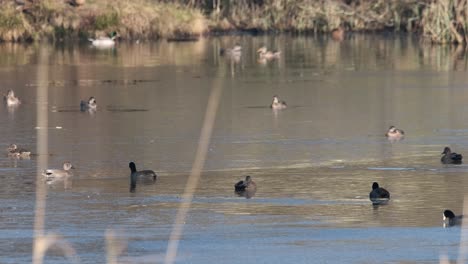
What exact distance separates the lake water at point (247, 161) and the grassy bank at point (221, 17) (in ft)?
33.5

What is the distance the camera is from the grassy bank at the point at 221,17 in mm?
43812

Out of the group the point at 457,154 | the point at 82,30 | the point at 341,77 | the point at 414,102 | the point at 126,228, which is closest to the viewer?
the point at 126,228

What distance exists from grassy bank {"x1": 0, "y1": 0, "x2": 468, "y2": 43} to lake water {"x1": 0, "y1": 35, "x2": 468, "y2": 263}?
402 inches

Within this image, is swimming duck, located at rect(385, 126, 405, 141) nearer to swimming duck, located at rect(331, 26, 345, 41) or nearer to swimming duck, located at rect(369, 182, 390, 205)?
swimming duck, located at rect(369, 182, 390, 205)

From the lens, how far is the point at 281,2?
52.7 metres

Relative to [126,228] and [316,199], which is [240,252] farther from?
[316,199]

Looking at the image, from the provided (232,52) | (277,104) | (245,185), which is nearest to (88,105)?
Answer: (277,104)

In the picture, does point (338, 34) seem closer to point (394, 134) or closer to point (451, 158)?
point (394, 134)

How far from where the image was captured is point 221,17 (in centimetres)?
5375

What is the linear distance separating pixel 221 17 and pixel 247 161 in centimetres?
3745

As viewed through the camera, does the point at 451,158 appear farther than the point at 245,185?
Yes

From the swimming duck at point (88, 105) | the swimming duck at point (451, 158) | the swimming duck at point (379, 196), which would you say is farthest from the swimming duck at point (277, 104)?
the swimming duck at point (379, 196)

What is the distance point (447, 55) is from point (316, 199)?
976 inches

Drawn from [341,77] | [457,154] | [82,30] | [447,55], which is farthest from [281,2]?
[457,154]
